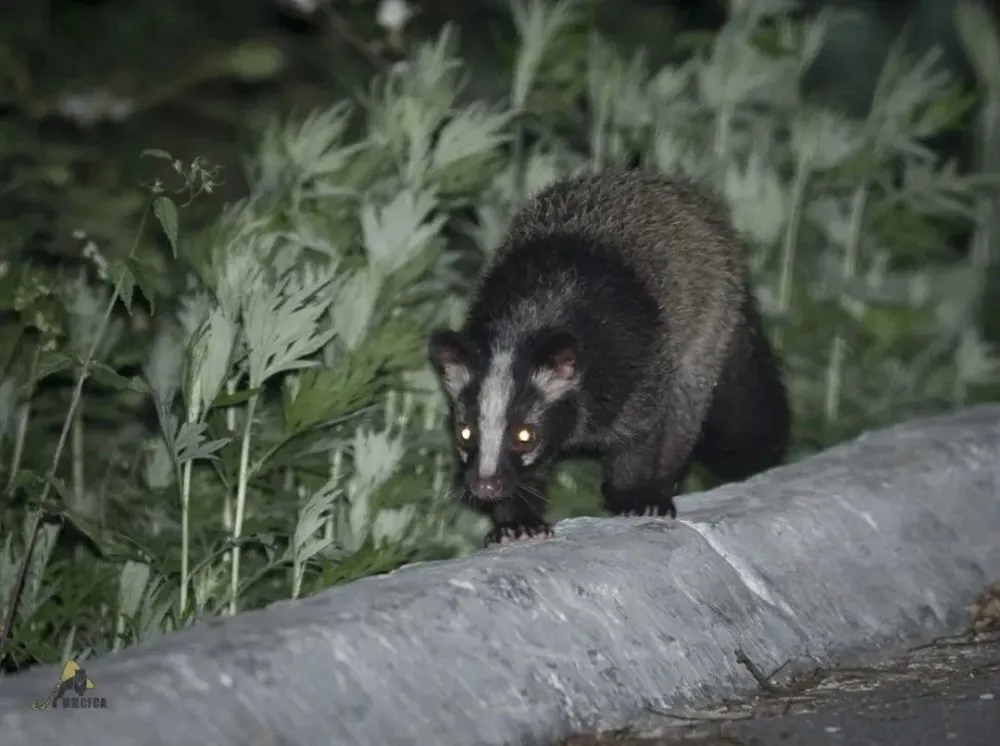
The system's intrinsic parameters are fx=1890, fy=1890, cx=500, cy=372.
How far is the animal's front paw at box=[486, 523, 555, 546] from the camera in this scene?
21.2ft

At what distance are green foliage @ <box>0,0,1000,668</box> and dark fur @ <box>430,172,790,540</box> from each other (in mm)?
314

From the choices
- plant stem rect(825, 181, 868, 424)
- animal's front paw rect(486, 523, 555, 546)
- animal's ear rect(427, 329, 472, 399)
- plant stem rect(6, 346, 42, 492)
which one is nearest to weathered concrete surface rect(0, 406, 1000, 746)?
animal's front paw rect(486, 523, 555, 546)

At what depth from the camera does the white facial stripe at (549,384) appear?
6820mm

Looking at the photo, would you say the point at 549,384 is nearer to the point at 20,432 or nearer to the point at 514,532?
the point at 514,532

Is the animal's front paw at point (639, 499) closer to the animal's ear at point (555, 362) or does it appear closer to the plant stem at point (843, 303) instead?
the animal's ear at point (555, 362)

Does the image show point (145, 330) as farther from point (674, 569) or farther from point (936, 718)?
point (936, 718)

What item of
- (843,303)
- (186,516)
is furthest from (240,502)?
(843,303)

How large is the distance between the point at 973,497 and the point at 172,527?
2851mm

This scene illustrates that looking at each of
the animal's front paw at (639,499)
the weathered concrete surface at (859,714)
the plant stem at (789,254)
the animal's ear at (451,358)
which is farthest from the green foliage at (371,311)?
the weathered concrete surface at (859,714)

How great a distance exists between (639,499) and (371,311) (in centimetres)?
122

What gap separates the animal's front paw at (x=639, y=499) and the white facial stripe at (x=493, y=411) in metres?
0.58

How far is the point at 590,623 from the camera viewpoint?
5152 mm

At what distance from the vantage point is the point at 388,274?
6.96 metres

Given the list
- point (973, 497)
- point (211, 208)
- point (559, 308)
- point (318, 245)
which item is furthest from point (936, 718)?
point (211, 208)
